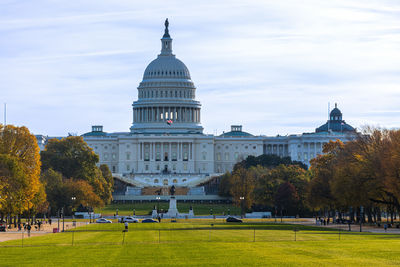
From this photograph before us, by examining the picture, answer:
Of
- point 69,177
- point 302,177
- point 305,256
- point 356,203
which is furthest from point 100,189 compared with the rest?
point 305,256

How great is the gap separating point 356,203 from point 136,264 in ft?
176

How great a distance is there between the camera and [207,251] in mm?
56531

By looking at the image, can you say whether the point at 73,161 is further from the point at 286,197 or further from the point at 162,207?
the point at 286,197

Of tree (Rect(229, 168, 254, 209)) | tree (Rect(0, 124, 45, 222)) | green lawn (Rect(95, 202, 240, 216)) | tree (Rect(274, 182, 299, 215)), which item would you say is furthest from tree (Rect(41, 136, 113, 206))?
tree (Rect(0, 124, 45, 222))

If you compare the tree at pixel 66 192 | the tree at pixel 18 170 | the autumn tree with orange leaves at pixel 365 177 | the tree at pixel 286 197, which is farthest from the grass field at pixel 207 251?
the tree at pixel 286 197

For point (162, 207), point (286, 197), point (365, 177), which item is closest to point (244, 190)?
point (286, 197)

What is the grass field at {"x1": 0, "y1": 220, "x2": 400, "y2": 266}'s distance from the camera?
49969 mm

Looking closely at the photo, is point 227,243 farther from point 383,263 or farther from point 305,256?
point 383,263

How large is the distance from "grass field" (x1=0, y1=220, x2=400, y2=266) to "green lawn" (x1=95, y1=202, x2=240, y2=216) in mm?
69185

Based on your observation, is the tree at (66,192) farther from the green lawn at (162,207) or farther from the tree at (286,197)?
the tree at (286,197)

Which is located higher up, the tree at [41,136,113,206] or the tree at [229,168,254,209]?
the tree at [41,136,113,206]

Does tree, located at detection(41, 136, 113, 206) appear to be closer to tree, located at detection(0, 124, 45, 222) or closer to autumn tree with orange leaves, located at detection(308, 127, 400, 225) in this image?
tree, located at detection(0, 124, 45, 222)

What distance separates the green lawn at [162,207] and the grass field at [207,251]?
69185mm

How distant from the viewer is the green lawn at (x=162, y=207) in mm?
143225
